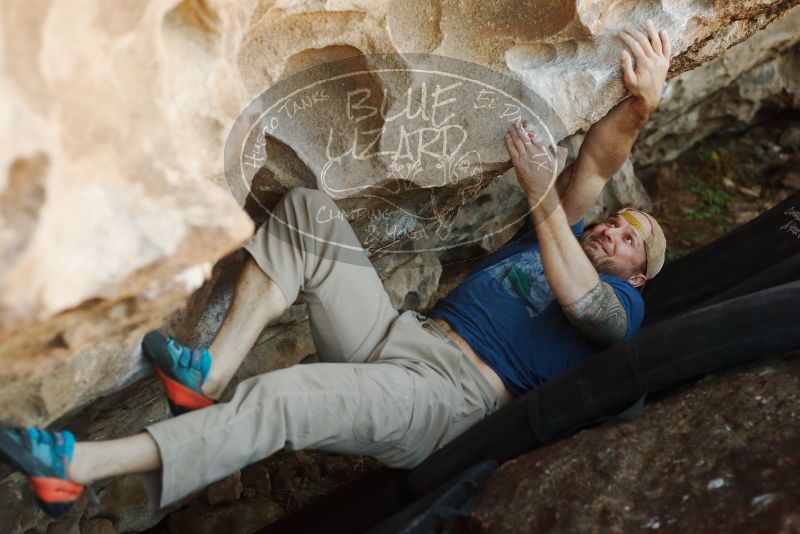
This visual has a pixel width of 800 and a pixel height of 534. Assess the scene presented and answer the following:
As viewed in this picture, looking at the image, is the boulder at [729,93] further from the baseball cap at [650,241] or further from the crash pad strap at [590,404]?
the crash pad strap at [590,404]

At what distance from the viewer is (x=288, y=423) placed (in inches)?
86.1

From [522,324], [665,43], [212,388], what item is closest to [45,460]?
[212,388]

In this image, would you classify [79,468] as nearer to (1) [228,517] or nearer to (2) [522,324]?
Result: (1) [228,517]

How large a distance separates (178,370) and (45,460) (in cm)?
39

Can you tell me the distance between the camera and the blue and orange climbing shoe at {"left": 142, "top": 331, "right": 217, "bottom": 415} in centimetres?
217

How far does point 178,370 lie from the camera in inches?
86.0

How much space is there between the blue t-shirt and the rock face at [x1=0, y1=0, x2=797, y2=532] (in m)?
0.45

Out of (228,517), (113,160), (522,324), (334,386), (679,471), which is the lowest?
(679,471)

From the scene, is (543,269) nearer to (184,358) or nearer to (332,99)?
(332,99)

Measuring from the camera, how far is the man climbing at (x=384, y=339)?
2059 millimetres

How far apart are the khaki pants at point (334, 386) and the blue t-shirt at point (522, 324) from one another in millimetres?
96

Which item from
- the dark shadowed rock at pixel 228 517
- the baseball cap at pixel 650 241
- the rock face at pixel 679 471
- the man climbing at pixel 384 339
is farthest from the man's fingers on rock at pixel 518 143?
the dark shadowed rock at pixel 228 517

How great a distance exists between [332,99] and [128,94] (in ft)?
3.07

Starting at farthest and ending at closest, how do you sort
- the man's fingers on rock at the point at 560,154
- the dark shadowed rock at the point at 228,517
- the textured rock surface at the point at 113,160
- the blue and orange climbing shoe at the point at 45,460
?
the dark shadowed rock at the point at 228,517 < the man's fingers on rock at the point at 560,154 < the blue and orange climbing shoe at the point at 45,460 < the textured rock surface at the point at 113,160
